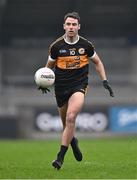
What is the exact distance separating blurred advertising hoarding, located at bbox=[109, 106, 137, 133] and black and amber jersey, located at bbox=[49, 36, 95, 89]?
1684 centimetres

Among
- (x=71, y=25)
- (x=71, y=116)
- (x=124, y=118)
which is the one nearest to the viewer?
(x=71, y=116)

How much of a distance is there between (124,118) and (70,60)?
17529 millimetres

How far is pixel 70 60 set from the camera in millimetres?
10586

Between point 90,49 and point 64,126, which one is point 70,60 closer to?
point 90,49

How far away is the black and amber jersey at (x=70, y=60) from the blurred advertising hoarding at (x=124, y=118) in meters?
16.8

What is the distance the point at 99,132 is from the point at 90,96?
473 cm

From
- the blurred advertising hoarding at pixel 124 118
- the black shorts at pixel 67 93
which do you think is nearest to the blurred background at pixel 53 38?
the blurred advertising hoarding at pixel 124 118

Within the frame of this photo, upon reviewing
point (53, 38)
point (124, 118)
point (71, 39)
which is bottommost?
point (124, 118)

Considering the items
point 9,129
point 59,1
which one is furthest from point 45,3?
point 9,129

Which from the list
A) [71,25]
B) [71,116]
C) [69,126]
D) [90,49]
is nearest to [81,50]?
[90,49]

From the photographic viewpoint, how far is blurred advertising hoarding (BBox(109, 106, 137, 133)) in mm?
27506

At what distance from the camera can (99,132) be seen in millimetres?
27203

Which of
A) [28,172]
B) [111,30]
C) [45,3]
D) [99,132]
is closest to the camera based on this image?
[28,172]

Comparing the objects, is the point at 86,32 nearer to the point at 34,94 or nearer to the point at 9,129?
the point at 34,94
